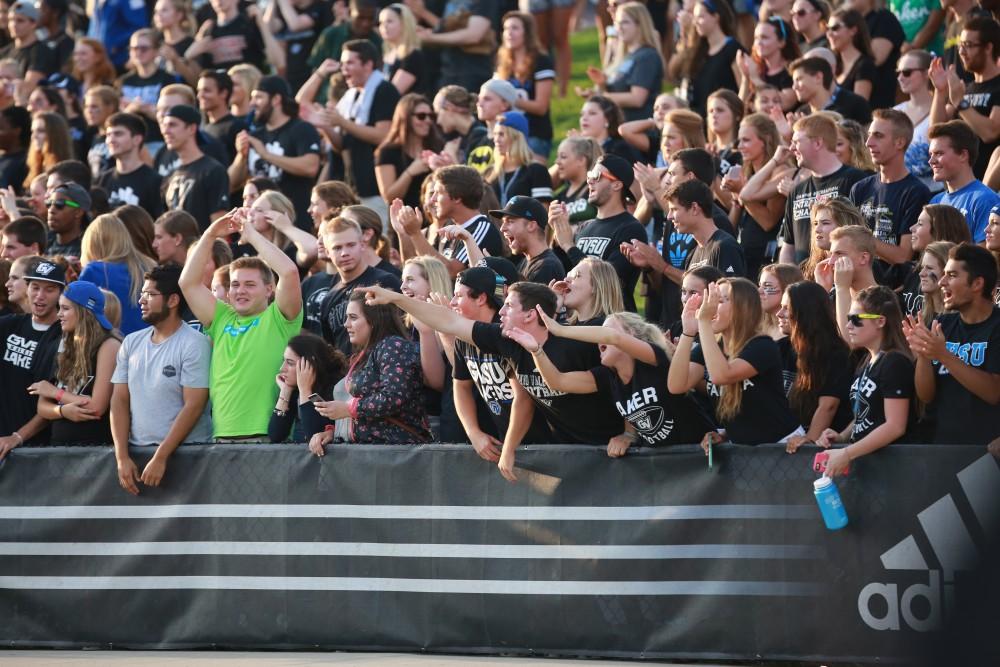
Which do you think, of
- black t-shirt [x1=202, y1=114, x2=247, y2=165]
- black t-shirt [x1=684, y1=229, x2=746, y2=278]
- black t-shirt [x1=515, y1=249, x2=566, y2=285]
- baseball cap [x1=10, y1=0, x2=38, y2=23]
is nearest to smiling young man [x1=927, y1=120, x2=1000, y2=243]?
black t-shirt [x1=684, y1=229, x2=746, y2=278]

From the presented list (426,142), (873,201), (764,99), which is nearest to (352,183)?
(426,142)

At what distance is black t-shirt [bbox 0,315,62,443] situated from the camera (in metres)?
10.6

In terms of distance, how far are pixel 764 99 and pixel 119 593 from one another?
6.66 meters

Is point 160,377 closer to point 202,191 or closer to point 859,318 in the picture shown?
point 202,191

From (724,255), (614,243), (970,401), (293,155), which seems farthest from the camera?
(293,155)

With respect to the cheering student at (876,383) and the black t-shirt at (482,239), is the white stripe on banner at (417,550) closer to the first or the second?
the cheering student at (876,383)

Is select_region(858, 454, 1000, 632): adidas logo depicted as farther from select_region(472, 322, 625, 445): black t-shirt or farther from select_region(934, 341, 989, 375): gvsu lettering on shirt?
select_region(472, 322, 625, 445): black t-shirt

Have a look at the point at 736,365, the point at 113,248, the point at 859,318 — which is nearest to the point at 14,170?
the point at 113,248

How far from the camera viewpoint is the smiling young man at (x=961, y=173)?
33.4ft

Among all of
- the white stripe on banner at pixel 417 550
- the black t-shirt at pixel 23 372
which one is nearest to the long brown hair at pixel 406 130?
the black t-shirt at pixel 23 372

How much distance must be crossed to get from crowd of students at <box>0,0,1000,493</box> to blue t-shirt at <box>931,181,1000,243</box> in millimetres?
28

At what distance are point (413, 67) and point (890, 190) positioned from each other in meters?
6.70

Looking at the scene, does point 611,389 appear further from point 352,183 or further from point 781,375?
point 352,183

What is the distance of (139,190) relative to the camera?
46.4 feet
